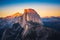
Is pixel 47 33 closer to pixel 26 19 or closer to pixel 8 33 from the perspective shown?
pixel 26 19

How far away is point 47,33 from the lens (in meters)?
2.02

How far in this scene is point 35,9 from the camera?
2104 millimetres

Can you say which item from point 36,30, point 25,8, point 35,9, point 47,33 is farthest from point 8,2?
point 47,33

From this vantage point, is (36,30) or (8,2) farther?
(8,2)

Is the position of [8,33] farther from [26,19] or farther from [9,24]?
[26,19]

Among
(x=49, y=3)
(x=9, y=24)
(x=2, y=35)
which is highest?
(x=49, y=3)

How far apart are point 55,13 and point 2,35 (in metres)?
0.90

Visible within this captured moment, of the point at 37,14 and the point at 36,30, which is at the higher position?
the point at 37,14

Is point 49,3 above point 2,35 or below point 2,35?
above

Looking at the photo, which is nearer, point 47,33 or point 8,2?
point 47,33

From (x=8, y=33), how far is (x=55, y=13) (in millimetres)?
792

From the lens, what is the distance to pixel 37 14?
2080mm

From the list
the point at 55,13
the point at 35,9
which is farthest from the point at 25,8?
the point at 55,13

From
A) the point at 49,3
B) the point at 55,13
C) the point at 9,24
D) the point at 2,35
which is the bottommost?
the point at 2,35
